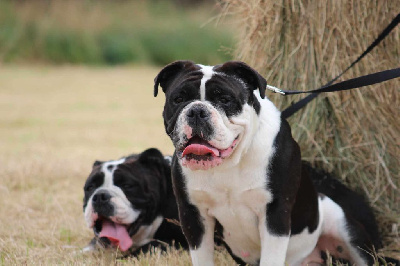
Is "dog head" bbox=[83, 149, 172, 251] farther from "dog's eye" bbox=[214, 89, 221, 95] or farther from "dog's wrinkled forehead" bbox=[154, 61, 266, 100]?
"dog's eye" bbox=[214, 89, 221, 95]

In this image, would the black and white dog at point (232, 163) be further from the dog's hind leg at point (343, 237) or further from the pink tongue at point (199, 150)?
the dog's hind leg at point (343, 237)

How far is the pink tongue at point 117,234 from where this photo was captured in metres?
3.98

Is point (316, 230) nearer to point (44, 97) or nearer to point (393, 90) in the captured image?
point (393, 90)

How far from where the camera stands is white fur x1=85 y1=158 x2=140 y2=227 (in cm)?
394

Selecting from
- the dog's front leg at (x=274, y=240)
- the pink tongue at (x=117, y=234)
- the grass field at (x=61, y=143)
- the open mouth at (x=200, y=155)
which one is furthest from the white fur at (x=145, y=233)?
the open mouth at (x=200, y=155)

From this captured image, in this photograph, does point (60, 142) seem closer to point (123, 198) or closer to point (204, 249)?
point (123, 198)

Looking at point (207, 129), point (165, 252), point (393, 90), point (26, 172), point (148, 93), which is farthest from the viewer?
point (148, 93)

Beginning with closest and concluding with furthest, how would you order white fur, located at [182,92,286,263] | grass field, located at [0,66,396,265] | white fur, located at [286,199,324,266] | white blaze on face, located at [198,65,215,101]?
white blaze on face, located at [198,65,215,101] < white fur, located at [182,92,286,263] < white fur, located at [286,199,324,266] < grass field, located at [0,66,396,265]

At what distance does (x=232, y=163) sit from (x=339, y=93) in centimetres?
152

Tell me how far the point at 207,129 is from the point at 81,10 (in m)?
13.4

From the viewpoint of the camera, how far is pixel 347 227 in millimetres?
3541

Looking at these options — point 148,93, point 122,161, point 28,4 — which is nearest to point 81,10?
point 28,4

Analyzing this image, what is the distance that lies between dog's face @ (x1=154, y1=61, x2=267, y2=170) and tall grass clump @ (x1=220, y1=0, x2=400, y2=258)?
1278 millimetres

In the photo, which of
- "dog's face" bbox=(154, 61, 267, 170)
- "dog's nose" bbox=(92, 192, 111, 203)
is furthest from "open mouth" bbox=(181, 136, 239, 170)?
"dog's nose" bbox=(92, 192, 111, 203)
